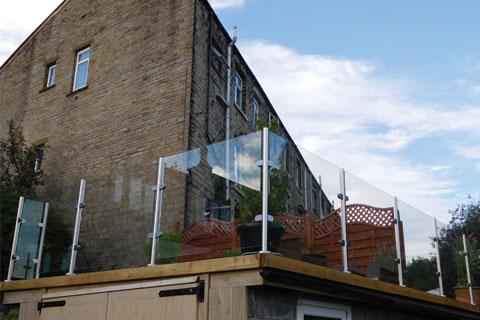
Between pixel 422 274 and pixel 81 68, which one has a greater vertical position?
pixel 81 68

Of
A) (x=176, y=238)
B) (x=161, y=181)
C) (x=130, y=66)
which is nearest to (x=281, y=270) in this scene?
(x=176, y=238)

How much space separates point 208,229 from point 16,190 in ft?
24.8

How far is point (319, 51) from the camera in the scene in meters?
13.4

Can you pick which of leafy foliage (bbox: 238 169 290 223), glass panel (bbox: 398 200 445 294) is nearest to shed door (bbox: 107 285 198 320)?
leafy foliage (bbox: 238 169 290 223)

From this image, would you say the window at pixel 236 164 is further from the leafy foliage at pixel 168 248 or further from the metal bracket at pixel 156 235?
the metal bracket at pixel 156 235

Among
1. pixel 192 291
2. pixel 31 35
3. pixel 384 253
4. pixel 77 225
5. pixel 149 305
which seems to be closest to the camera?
pixel 192 291

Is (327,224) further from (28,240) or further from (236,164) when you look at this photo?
(28,240)

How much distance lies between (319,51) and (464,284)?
281 inches

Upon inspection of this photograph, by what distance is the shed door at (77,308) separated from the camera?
571cm

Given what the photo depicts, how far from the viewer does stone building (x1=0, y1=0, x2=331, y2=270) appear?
11703 millimetres

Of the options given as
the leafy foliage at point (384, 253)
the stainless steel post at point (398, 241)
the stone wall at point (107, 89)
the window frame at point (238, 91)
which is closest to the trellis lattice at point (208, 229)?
the leafy foliage at point (384, 253)

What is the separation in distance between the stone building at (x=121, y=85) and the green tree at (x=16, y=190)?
500 millimetres

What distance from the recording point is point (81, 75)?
1402 cm

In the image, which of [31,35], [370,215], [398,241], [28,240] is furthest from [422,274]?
[31,35]
